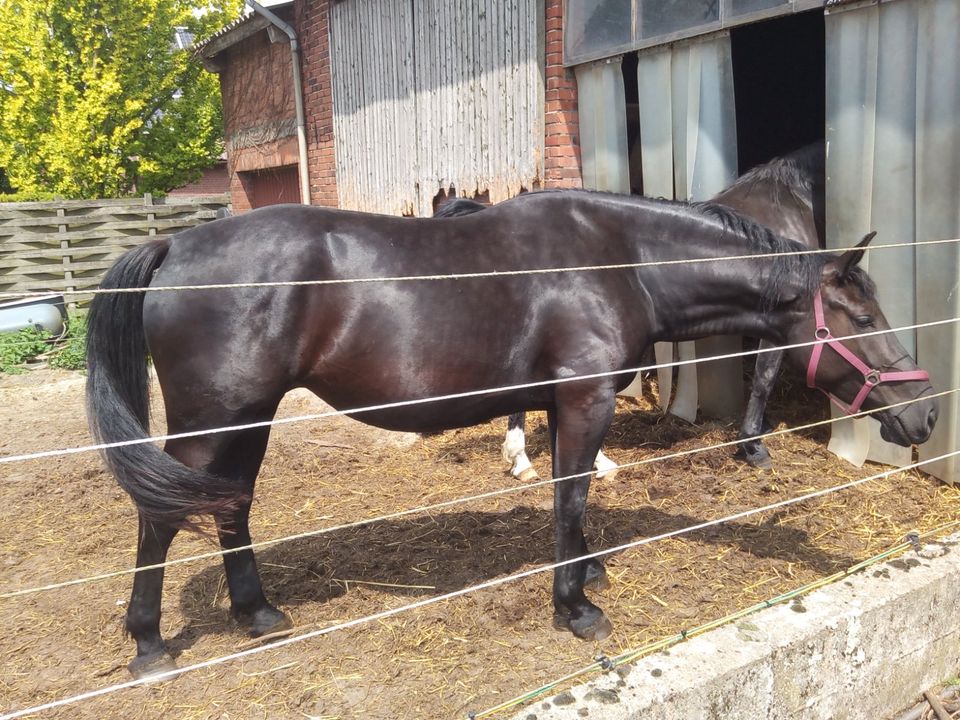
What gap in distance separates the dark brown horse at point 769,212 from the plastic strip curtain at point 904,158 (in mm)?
259

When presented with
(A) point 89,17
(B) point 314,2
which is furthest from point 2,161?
(B) point 314,2

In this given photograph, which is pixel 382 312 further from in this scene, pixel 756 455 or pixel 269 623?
pixel 756 455

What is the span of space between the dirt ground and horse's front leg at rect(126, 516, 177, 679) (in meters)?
0.09

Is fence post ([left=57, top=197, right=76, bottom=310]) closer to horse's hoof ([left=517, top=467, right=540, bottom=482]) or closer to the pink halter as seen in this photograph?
horse's hoof ([left=517, top=467, right=540, bottom=482])

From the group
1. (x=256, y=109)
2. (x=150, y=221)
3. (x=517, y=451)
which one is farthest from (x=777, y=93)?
(x=150, y=221)

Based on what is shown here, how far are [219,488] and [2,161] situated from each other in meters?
13.3

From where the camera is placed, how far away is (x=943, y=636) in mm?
2881

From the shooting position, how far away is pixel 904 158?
13.2 feet

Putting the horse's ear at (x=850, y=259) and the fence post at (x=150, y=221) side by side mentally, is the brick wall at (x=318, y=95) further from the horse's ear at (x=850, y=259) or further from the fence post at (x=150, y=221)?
the horse's ear at (x=850, y=259)

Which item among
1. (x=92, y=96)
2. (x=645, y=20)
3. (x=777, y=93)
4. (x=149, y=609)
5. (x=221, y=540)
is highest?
(x=92, y=96)

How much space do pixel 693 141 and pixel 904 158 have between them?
148 cm

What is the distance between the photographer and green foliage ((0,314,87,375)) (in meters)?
8.01

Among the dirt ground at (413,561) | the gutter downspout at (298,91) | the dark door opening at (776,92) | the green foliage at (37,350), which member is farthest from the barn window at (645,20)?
the green foliage at (37,350)

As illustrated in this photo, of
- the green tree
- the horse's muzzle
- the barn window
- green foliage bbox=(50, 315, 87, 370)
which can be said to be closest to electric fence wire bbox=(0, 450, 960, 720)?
the horse's muzzle
